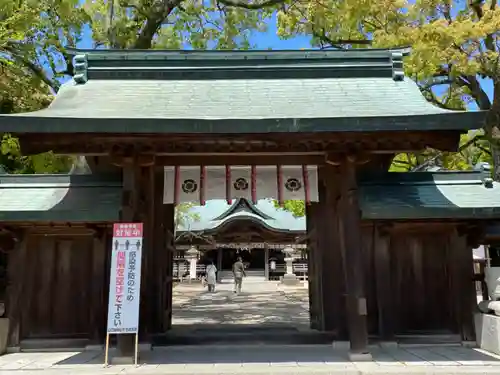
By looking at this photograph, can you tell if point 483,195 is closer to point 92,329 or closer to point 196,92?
point 196,92

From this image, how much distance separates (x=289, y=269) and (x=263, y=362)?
2587 centimetres

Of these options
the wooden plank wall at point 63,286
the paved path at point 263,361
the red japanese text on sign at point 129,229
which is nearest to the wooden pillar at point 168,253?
the paved path at point 263,361

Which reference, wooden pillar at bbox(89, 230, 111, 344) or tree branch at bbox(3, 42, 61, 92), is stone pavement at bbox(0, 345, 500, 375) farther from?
tree branch at bbox(3, 42, 61, 92)

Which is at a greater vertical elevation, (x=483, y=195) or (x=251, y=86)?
(x=251, y=86)

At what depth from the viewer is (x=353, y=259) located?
752 centimetres

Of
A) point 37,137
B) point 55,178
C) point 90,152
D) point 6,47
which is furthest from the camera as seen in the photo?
point 6,47

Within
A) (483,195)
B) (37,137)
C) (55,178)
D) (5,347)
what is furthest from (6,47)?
(483,195)

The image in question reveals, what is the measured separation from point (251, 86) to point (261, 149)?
1785 mm

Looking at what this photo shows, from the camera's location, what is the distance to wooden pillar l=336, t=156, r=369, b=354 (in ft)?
24.0

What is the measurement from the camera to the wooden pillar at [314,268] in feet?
30.1

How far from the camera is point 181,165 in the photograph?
854cm

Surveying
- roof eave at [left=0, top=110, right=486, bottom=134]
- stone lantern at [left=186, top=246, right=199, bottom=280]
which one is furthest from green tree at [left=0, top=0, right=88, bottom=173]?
stone lantern at [left=186, top=246, right=199, bottom=280]

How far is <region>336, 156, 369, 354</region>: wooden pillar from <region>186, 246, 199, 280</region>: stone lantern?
25.4 meters

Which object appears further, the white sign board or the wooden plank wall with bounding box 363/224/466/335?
the wooden plank wall with bounding box 363/224/466/335
